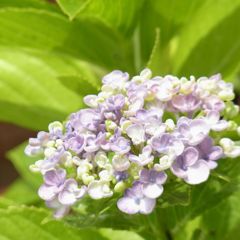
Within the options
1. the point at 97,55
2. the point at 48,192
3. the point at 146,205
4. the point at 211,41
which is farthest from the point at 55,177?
the point at 211,41

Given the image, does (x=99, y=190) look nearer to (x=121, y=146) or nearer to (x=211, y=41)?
(x=121, y=146)

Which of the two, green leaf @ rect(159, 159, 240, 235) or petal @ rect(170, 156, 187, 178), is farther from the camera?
green leaf @ rect(159, 159, 240, 235)

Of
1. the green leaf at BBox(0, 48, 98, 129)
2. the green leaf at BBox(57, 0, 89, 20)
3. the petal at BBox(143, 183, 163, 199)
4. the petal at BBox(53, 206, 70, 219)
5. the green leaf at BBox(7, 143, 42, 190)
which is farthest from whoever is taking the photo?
the green leaf at BBox(7, 143, 42, 190)

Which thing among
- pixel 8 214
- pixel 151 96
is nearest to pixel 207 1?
pixel 151 96

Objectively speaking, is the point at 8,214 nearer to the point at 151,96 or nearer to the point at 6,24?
the point at 151,96

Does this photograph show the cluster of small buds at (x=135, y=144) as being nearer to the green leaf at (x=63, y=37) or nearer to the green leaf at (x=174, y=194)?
the green leaf at (x=174, y=194)

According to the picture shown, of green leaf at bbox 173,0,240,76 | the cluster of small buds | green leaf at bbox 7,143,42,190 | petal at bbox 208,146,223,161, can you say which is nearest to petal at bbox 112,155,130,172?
the cluster of small buds

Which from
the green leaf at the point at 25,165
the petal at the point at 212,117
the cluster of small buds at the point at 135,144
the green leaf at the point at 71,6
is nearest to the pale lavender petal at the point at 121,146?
the cluster of small buds at the point at 135,144

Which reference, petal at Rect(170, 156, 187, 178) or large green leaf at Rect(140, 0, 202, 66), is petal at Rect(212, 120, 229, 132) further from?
large green leaf at Rect(140, 0, 202, 66)
